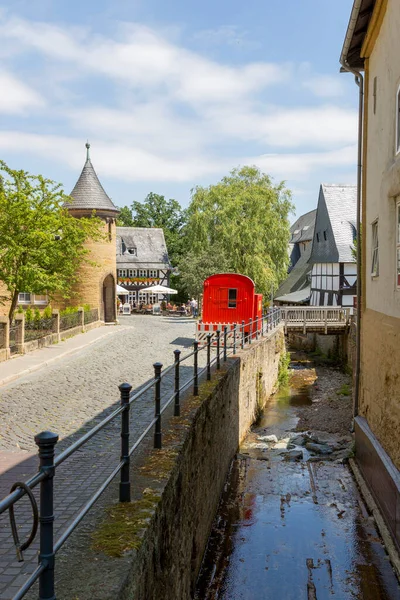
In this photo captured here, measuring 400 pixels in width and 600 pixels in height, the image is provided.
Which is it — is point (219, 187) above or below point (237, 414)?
above

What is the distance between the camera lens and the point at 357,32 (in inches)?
483

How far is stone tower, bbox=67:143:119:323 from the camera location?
34250 millimetres

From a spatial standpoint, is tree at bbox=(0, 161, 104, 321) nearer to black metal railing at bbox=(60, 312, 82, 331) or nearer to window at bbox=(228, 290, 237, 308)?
black metal railing at bbox=(60, 312, 82, 331)

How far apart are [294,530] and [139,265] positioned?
1859 inches

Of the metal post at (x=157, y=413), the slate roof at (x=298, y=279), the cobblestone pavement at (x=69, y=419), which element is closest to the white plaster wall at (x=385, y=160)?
the cobblestone pavement at (x=69, y=419)

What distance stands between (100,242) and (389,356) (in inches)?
1027

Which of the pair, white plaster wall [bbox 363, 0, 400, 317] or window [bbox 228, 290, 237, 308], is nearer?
white plaster wall [bbox 363, 0, 400, 317]

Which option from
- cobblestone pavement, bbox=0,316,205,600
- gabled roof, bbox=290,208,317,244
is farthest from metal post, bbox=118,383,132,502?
gabled roof, bbox=290,208,317,244

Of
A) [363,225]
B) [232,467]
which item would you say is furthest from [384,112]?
[232,467]

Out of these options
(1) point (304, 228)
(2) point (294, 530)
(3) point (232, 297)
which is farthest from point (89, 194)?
(1) point (304, 228)

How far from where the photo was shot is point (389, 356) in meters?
9.96

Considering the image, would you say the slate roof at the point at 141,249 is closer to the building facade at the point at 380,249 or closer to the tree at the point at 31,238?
the tree at the point at 31,238

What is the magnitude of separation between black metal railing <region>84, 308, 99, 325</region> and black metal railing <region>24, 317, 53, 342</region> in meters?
6.36

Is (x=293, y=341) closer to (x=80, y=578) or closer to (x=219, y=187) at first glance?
(x=219, y=187)
